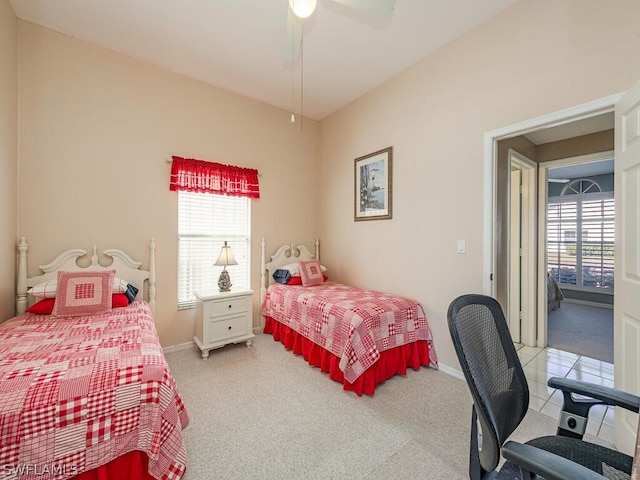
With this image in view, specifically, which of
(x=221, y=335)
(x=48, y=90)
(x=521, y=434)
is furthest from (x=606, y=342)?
(x=48, y=90)

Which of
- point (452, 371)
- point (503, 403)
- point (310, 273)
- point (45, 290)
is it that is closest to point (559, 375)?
point (452, 371)

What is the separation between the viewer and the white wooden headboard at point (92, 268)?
7.68 feet

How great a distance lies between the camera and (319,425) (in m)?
1.88

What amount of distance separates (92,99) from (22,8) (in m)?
0.71

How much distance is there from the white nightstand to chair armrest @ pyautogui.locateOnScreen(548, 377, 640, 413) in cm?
269

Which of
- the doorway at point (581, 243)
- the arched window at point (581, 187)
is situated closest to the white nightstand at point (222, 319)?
the doorway at point (581, 243)

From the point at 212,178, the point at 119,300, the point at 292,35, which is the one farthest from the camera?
the point at 212,178

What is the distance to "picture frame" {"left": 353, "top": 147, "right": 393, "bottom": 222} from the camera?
10.5 ft

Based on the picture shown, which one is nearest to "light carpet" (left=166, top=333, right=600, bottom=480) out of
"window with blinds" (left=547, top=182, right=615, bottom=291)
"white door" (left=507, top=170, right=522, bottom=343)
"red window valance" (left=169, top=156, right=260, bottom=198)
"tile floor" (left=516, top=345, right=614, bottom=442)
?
"tile floor" (left=516, top=345, right=614, bottom=442)

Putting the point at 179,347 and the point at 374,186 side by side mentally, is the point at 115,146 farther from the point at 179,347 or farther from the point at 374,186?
the point at 374,186

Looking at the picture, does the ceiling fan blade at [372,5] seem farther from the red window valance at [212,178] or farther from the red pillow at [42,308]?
the red pillow at [42,308]

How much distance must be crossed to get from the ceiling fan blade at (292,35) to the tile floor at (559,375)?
3.18 m

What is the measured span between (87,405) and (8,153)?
2.26 meters

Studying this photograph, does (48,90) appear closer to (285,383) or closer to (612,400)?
(285,383)
